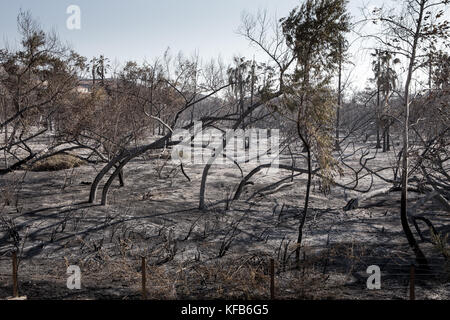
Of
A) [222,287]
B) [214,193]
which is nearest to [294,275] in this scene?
[222,287]

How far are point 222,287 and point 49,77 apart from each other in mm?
15855

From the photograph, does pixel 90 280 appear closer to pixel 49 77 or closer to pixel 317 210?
pixel 317 210

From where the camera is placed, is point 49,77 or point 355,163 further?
point 355,163

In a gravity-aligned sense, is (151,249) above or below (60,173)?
below

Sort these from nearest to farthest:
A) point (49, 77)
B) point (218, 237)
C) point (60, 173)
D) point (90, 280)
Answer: point (90, 280)
point (218, 237)
point (60, 173)
point (49, 77)

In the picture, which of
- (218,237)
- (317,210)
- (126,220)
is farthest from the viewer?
(317,210)

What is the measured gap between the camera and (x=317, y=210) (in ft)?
43.3

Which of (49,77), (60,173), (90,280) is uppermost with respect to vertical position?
(49,77)

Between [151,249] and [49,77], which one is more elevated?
[49,77]
